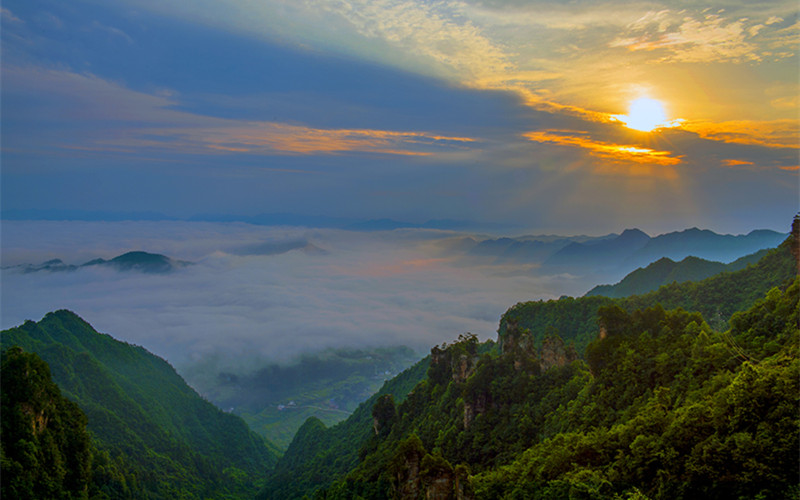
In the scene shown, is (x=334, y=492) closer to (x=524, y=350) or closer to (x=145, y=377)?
(x=524, y=350)

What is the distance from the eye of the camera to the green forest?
18703 millimetres

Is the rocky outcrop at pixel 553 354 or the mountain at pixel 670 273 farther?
the mountain at pixel 670 273

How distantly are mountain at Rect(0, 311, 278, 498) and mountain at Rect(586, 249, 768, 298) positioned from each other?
8456cm

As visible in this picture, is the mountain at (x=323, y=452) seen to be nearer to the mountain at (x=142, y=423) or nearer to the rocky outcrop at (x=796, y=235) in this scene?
the mountain at (x=142, y=423)

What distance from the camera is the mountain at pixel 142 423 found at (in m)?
62.8

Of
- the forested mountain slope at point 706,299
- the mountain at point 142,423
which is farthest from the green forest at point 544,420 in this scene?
the mountain at point 142,423

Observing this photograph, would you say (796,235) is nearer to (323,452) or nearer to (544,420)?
(544,420)

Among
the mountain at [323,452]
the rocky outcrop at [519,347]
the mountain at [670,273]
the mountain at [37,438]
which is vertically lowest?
the mountain at [323,452]

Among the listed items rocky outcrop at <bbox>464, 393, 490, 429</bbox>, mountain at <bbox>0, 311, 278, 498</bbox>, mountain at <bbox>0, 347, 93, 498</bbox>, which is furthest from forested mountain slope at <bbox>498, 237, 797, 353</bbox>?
mountain at <bbox>0, 311, 278, 498</bbox>

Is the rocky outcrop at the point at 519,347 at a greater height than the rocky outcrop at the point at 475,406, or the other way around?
the rocky outcrop at the point at 519,347

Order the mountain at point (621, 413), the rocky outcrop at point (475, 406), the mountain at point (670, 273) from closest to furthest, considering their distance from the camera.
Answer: the mountain at point (621, 413), the rocky outcrop at point (475, 406), the mountain at point (670, 273)

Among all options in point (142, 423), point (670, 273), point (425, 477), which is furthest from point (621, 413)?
point (670, 273)

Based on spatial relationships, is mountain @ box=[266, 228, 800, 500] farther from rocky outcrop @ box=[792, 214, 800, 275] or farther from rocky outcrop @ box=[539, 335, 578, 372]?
rocky outcrop @ box=[792, 214, 800, 275]

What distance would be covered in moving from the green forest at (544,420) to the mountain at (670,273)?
A: 26.1 metres
